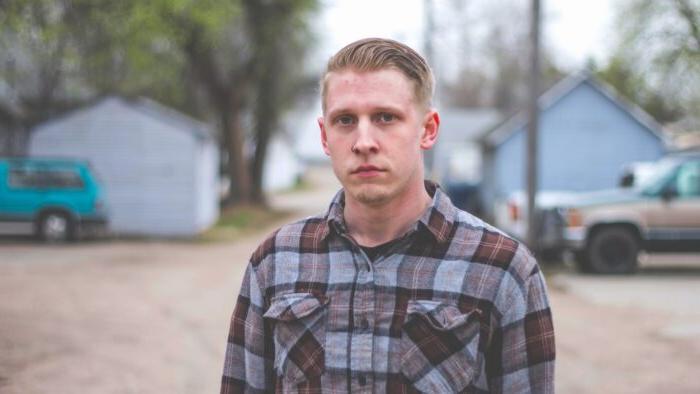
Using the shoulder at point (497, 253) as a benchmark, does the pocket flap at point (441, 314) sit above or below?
below

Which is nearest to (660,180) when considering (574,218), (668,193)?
(668,193)

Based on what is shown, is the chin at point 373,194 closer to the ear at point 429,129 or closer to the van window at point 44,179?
the ear at point 429,129

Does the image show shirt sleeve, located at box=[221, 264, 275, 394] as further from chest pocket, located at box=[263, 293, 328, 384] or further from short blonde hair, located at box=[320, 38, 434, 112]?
short blonde hair, located at box=[320, 38, 434, 112]

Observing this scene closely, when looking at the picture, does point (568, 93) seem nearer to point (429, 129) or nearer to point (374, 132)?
point (429, 129)

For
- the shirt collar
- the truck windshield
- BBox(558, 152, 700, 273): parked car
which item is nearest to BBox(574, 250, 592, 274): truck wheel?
BBox(558, 152, 700, 273): parked car

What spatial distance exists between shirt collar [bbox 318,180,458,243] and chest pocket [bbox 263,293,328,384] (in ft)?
0.69

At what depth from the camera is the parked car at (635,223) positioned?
43.7 feet

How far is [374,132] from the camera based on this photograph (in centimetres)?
200

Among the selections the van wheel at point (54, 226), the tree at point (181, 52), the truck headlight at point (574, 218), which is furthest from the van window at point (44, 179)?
the truck headlight at point (574, 218)

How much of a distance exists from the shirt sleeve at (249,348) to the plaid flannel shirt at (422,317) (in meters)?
0.06

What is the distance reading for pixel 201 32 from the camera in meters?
23.3

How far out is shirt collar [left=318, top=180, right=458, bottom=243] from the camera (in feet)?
6.64

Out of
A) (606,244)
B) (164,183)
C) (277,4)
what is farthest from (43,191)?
(606,244)

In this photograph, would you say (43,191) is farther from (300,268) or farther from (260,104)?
(300,268)
